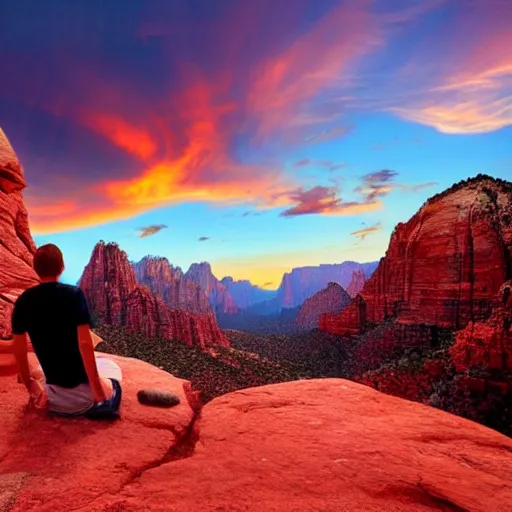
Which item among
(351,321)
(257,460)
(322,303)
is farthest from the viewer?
(322,303)

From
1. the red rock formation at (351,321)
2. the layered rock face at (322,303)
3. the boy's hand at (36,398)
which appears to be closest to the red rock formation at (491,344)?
the boy's hand at (36,398)

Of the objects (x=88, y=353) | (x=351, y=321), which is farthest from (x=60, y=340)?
(x=351, y=321)

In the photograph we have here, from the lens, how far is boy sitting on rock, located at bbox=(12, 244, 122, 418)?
572cm

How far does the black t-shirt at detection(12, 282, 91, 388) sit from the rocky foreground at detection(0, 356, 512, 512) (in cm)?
102

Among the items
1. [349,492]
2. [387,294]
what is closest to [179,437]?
[349,492]

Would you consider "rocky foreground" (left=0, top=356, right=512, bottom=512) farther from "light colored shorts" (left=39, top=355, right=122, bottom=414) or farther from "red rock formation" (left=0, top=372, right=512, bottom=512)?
"light colored shorts" (left=39, top=355, right=122, bottom=414)

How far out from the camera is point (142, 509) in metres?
3.91

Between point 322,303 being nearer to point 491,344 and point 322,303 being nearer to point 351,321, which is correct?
point 351,321

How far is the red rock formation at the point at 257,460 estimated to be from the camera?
418cm

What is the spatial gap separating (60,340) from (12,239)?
37.3ft

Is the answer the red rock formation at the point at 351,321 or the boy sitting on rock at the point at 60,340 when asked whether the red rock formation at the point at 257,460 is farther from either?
the red rock formation at the point at 351,321

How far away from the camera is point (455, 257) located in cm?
7100

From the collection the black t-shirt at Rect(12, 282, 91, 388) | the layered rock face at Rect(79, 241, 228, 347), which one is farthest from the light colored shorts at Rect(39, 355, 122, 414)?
the layered rock face at Rect(79, 241, 228, 347)

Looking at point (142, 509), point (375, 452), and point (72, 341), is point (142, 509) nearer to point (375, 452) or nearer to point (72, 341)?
point (72, 341)
